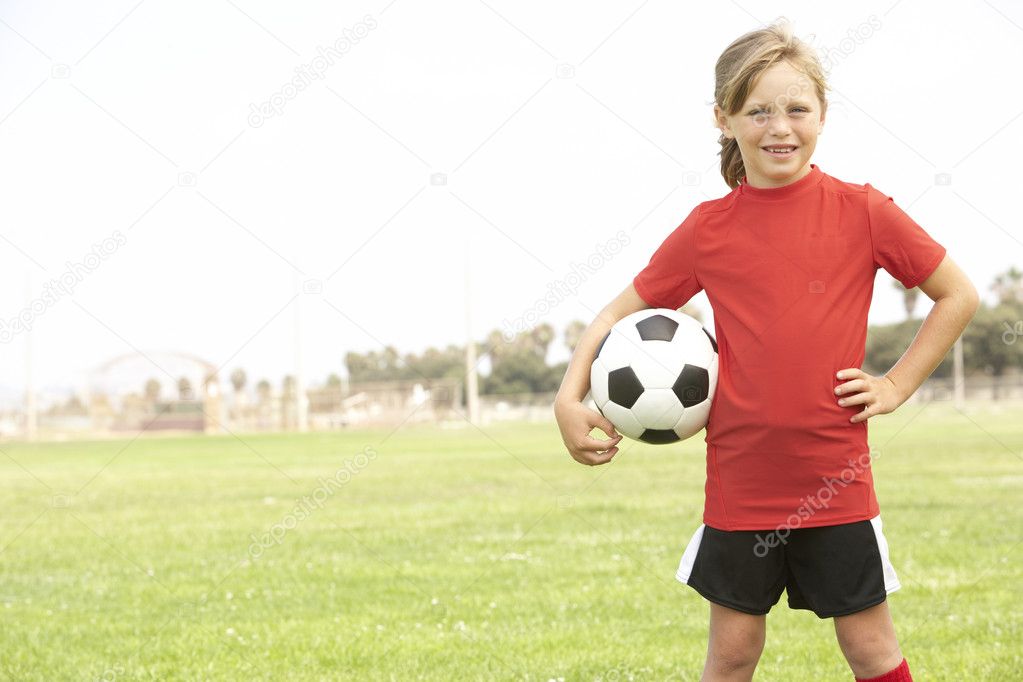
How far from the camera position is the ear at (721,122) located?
2.81 m

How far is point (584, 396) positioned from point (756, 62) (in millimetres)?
986

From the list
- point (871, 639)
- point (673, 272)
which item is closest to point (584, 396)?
point (673, 272)

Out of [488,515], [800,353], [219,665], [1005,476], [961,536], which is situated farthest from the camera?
[1005,476]

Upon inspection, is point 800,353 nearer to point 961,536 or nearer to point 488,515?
point 961,536

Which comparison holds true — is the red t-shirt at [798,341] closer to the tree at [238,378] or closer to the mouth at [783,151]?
Answer: the mouth at [783,151]

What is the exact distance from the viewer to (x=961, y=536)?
7793mm

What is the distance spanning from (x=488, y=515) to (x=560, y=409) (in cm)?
749

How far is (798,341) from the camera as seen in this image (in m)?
2.60

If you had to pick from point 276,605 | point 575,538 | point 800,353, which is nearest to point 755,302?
point 800,353

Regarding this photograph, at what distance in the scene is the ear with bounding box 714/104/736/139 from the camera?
9.23 ft

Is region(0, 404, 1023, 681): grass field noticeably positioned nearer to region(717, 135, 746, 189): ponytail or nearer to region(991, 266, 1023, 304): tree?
region(717, 135, 746, 189): ponytail

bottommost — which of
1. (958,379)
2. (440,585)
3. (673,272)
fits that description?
(440,585)

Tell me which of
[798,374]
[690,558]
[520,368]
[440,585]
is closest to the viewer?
[798,374]

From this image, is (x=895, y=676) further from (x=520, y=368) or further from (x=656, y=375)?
(x=520, y=368)
